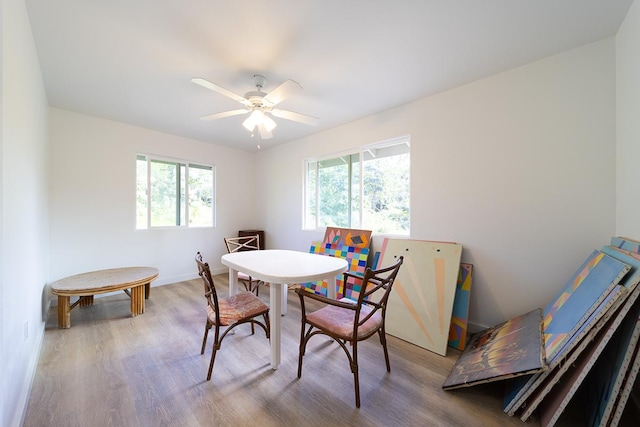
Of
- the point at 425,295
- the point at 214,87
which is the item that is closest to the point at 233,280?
the point at 214,87

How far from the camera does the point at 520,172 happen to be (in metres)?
2.17

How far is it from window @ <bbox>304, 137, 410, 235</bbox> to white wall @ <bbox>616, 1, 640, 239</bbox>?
1669mm

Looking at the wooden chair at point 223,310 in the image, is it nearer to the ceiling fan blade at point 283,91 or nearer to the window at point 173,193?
the ceiling fan blade at point 283,91

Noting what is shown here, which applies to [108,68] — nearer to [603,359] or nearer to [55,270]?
[55,270]

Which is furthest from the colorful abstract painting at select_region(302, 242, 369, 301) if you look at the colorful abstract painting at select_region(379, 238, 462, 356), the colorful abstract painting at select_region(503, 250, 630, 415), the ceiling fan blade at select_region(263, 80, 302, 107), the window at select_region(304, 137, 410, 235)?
the ceiling fan blade at select_region(263, 80, 302, 107)

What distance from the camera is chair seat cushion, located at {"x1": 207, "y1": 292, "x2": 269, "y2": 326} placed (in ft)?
6.00

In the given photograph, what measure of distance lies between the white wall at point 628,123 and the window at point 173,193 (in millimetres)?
5153

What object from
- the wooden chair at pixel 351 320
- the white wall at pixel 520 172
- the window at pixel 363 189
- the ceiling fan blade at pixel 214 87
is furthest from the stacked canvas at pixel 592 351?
the ceiling fan blade at pixel 214 87

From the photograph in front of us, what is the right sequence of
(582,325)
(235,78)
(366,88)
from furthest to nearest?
1. (366,88)
2. (235,78)
3. (582,325)

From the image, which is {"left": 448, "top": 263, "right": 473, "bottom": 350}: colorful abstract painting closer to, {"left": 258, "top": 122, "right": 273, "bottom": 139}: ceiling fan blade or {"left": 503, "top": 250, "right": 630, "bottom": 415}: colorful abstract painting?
{"left": 503, "top": 250, "right": 630, "bottom": 415}: colorful abstract painting

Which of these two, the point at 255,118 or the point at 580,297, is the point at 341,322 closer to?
the point at 580,297

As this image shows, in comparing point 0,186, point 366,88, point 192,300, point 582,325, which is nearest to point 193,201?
point 192,300

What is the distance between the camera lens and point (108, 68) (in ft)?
7.29

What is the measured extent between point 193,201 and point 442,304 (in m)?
4.25
